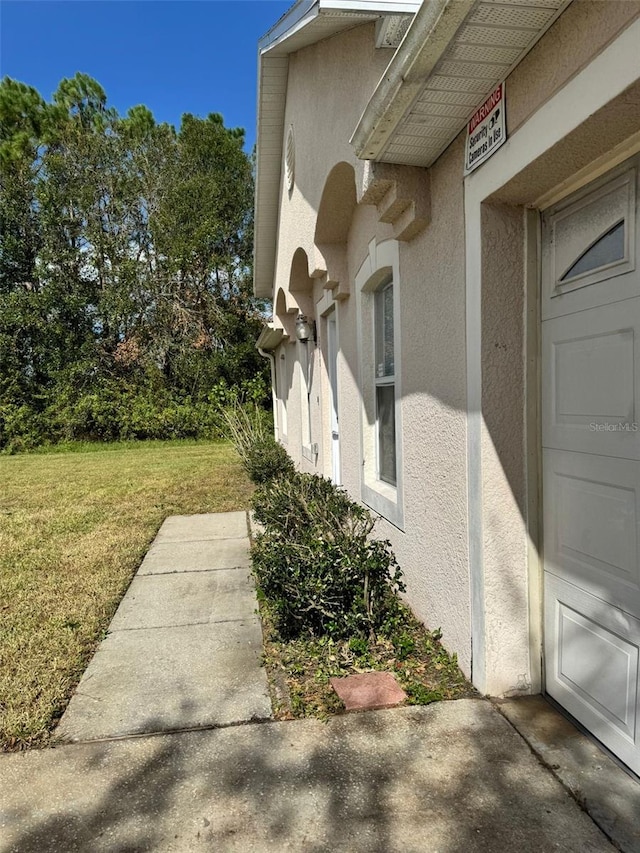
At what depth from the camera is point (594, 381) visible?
239 cm

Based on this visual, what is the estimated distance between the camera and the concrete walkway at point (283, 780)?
6.73 feet

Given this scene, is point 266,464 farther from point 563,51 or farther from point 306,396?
point 563,51

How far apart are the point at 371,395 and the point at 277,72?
485cm

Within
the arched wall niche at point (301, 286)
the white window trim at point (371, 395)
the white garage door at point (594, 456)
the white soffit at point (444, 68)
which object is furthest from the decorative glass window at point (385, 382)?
the arched wall niche at point (301, 286)

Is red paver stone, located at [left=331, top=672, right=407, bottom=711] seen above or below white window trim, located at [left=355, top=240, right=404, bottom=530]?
below

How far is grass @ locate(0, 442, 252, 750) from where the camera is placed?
3238mm

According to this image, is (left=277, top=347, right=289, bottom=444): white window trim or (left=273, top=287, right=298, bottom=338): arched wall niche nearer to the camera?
(left=273, top=287, right=298, bottom=338): arched wall niche

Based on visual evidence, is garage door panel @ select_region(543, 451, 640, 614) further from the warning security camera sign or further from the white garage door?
the warning security camera sign

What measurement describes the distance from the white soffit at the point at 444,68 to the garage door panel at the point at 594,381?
1.12 m

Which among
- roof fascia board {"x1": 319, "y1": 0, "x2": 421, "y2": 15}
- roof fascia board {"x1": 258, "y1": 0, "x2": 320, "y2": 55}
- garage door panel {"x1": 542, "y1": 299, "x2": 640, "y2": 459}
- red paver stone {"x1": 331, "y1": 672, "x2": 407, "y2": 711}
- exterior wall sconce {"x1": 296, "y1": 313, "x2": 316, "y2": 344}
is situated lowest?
red paver stone {"x1": 331, "y1": 672, "x2": 407, "y2": 711}

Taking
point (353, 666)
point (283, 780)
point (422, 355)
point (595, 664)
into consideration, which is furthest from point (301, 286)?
point (283, 780)

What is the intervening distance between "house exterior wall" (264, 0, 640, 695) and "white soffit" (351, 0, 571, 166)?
94 mm

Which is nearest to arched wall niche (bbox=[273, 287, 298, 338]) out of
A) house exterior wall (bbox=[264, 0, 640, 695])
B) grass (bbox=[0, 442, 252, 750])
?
grass (bbox=[0, 442, 252, 750])

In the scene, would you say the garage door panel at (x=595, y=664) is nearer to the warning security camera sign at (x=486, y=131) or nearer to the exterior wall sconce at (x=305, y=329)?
the warning security camera sign at (x=486, y=131)
